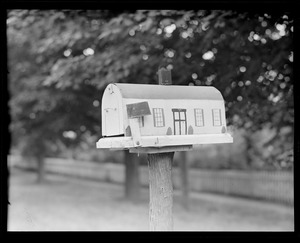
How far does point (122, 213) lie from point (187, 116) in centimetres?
577

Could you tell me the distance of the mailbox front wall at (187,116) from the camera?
2.26 m

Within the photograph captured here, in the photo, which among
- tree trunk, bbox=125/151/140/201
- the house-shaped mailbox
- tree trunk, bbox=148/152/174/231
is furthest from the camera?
tree trunk, bbox=125/151/140/201

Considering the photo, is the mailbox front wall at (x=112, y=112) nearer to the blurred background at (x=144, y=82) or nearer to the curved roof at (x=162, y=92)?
the curved roof at (x=162, y=92)

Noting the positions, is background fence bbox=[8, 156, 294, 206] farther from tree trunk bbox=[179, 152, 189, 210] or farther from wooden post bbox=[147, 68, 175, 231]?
wooden post bbox=[147, 68, 175, 231]

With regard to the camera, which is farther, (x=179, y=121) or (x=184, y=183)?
(x=184, y=183)

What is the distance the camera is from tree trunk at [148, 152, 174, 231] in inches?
96.3

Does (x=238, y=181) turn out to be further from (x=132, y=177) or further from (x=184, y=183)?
(x=132, y=177)

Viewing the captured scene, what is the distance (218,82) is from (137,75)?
3.71 ft

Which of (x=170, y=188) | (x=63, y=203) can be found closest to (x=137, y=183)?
(x=63, y=203)

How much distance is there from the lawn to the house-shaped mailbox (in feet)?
12.1

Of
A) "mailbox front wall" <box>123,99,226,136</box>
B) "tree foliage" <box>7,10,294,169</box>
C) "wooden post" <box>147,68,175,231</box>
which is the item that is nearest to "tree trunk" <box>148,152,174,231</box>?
"wooden post" <box>147,68,175,231</box>

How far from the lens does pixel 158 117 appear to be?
2285 mm

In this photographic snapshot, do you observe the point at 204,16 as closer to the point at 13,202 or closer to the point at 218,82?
the point at 218,82

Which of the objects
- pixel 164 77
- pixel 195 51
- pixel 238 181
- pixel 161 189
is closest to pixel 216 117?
pixel 164 77
